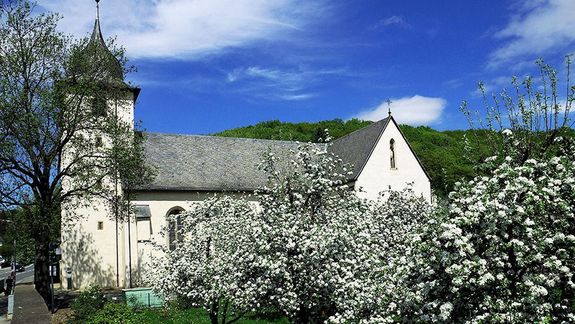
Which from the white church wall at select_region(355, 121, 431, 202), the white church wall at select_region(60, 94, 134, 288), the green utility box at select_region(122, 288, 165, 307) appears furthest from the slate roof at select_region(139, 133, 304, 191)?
the green utility box at select_region(122, 288, 165, 307)

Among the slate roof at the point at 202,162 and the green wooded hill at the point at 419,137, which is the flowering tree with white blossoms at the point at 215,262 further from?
the green wooded hill at the point at 419,137

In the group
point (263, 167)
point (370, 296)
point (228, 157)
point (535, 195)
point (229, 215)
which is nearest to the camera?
point (535, 195)

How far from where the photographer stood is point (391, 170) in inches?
1249

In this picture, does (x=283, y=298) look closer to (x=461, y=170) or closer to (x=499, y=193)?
(x=499, y=193)

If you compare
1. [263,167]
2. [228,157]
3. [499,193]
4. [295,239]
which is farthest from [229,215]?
[228,157]

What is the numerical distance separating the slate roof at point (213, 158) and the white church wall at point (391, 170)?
59 centimetres

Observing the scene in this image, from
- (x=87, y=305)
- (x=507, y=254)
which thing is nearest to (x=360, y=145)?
(x=87, y=305)

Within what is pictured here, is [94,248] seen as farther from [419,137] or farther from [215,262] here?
[419,137]

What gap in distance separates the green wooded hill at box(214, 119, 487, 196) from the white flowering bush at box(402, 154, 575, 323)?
39867 mm

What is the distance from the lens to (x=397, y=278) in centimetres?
748

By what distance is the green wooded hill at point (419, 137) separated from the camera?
51156 millimetres

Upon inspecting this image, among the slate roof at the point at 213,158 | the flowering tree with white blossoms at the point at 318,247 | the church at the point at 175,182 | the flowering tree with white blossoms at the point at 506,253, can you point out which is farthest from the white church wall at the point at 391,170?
the flowering tree with white blossoms at the point at 506,253

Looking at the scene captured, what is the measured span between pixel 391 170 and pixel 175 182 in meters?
14.0

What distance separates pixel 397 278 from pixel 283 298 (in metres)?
2.70
